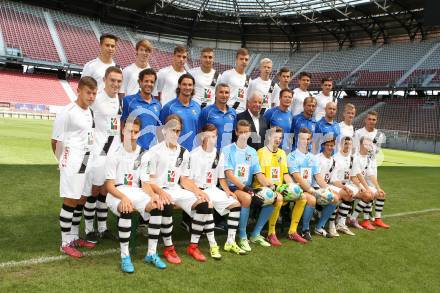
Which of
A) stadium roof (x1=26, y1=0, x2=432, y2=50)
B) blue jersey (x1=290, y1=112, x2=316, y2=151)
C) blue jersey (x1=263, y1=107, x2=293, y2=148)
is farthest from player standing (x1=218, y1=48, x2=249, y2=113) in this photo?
stadium roof (x1=26, y1=0, x2=432, y2=50)

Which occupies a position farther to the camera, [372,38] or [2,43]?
[372,38]

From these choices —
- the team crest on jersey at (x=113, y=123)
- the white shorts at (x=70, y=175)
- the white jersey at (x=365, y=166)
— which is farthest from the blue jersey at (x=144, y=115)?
the white jersey at (x=365, y=166)

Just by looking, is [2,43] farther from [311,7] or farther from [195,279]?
[195,279]

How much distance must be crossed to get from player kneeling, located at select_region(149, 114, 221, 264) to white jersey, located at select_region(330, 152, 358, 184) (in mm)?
2699

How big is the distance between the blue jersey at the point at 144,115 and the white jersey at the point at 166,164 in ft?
1.83

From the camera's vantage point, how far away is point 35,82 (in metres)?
35.1

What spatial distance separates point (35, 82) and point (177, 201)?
3497 cm

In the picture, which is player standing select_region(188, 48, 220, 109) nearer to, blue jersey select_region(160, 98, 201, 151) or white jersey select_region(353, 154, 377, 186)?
blue jersey select_region(160, 98, 201, 151)

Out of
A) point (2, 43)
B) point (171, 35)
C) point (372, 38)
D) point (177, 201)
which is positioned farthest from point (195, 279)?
point (171, 35)

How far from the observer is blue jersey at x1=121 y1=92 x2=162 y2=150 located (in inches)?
205

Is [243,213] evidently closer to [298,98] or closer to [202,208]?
[202,208]

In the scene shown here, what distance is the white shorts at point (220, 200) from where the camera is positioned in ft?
15.9

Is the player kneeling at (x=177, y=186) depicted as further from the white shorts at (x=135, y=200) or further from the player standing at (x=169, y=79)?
the player standing at (x=169, y=79)

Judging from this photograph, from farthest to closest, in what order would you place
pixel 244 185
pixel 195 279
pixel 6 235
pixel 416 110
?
pixel 416 110 < pixel 244 185 < pixel 6 235 < pixel 195 279
